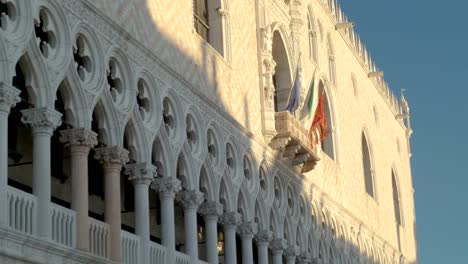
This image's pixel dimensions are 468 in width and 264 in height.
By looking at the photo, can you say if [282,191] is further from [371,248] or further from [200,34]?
[371,248]

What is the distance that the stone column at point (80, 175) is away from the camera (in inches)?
498

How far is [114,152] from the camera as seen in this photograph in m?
13.8

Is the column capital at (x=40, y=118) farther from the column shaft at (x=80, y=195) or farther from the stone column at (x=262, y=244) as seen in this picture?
the stone column at (x=262, y=244)

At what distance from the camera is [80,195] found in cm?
1279

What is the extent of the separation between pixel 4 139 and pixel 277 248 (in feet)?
34.8

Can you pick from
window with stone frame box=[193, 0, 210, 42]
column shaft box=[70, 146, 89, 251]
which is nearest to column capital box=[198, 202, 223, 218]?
window with stone frame box=[193, 0, 210, 42]

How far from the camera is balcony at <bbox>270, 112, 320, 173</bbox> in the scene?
21281 mm

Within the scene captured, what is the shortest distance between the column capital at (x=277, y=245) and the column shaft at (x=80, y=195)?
27.8 ft

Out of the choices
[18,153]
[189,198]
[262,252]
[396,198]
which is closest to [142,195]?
[189,198]

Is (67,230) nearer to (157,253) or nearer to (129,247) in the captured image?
(129,247)

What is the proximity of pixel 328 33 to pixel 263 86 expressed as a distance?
8.12m

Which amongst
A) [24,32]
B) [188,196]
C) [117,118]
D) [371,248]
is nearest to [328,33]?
[371,248]

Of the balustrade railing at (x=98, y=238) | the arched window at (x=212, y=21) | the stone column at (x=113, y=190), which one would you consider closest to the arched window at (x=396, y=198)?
the arched window at (x=212, y=21)

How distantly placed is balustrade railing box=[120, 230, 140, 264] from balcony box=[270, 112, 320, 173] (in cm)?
731
